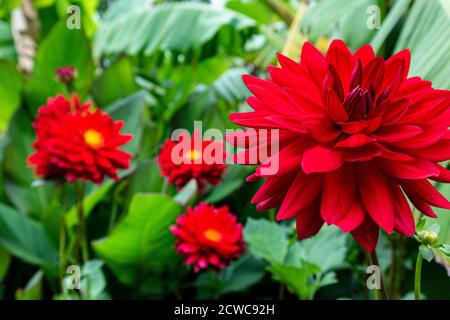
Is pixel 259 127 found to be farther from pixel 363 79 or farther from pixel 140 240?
pixel 140 240

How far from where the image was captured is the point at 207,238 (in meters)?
0.57

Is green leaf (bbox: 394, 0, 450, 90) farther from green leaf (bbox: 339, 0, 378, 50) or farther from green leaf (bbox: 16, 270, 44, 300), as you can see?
green leaf (bbox: 16, 270, 44, 300)

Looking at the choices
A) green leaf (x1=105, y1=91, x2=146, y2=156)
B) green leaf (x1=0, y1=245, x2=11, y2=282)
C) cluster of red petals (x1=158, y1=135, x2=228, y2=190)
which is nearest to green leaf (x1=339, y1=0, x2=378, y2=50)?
cluster of red petals (x1=158, y1=135, x2=228, y2=190)

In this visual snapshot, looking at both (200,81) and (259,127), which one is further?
(200,81)

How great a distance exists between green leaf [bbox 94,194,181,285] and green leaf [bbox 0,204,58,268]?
13 cm

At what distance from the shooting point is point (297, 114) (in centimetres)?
23

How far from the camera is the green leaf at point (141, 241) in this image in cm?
65

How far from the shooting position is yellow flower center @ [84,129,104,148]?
0.58m

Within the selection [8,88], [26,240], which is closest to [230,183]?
[26,240]

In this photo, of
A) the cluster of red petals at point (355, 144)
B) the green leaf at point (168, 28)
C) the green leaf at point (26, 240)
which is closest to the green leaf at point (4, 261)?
the green leaf at point (26, 240)

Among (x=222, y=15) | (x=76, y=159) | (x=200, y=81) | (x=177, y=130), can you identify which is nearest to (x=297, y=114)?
(x=76, y=159)

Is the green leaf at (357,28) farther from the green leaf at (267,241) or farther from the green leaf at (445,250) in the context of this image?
the green leaf at (445,250)
